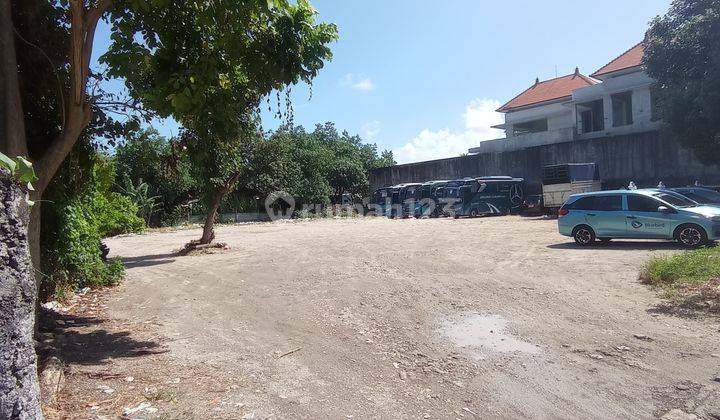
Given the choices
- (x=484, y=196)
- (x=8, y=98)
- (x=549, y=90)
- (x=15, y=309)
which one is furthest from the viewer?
(x=549, y=90)

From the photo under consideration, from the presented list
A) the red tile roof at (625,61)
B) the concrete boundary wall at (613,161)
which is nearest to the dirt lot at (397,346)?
the concrete boundary wall at (613,161)

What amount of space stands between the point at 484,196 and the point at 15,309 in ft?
101

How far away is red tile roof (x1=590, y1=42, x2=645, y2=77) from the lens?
113ft

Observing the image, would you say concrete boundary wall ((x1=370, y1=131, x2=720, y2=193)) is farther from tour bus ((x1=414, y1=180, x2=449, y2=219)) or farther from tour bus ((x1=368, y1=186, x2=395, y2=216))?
tour bus ((x1=368, y1=186, x2=395, y2=216))

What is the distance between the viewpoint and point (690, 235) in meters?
13.5

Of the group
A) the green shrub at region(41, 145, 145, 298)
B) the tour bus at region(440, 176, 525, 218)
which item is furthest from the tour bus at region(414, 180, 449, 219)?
the green shrub at region(41, 145, 145, 298)

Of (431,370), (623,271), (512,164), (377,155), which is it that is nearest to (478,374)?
(431,370)

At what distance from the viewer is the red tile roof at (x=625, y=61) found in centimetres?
3434

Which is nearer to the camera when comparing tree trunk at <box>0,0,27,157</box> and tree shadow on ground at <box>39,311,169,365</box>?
tree trunk at <box>0,0,27,157</box>

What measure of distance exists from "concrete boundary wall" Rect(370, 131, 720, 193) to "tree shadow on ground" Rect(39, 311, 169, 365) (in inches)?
1086

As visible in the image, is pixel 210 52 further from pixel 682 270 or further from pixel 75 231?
pixel 682 270

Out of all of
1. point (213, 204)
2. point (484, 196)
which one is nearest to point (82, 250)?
point (213, 204)

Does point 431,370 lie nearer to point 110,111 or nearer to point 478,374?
point 478,374

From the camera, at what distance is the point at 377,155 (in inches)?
2185
